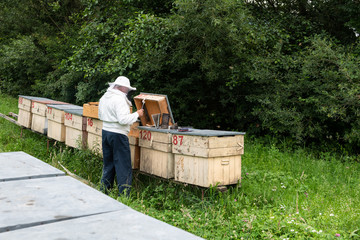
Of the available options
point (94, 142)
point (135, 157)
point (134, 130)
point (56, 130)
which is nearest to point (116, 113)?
point (134, 130)

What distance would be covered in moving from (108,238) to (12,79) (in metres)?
21.6

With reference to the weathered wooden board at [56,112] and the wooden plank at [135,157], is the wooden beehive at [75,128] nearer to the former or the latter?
the weathered wooden board at [56,112]

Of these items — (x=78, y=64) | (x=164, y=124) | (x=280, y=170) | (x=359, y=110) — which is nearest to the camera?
(x=164, y=124)

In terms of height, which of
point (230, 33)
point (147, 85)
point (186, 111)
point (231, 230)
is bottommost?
point (231, 230)

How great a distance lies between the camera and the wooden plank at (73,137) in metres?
7.98

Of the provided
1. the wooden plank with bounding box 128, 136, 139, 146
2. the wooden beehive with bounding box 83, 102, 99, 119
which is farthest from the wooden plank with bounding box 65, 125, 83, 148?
the wooden plank with bounding box 128, 136, 139, 146

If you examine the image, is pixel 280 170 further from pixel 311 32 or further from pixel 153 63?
pixel 311 32

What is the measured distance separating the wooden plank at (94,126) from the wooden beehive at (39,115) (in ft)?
7.95

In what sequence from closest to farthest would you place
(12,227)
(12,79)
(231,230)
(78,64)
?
(12,227) → (231,230) → (78,64) → (12,79)

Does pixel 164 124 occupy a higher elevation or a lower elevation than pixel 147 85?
lower

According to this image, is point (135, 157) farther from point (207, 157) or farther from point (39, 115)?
point (39, 115)

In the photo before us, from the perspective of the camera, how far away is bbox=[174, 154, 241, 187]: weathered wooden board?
5.43 m

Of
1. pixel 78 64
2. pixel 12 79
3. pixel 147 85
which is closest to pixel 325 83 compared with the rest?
pixel 147 85

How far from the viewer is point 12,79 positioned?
2055 cm
